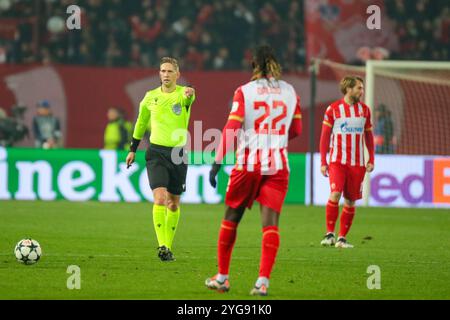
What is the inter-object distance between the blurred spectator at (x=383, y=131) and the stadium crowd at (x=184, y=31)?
2916 mm

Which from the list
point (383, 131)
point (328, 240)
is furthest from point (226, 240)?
point (383, 131)

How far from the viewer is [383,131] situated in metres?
21.9

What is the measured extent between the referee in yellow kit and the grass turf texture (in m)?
0.46

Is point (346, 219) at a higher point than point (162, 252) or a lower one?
higher

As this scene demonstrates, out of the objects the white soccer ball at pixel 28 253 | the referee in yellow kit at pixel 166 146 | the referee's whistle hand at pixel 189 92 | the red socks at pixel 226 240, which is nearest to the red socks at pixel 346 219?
the referee in yellow kit at pixel 166 146

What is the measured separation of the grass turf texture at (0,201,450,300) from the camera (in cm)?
904

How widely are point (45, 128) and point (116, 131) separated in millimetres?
1468

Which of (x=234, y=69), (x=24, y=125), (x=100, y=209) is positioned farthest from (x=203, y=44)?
(x=100, y=209)

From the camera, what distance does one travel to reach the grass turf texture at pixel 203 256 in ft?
29.7

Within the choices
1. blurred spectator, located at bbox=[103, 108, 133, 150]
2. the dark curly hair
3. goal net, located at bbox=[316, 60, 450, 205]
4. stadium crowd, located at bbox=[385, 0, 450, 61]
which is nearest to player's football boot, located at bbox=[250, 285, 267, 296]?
the dark curly hair

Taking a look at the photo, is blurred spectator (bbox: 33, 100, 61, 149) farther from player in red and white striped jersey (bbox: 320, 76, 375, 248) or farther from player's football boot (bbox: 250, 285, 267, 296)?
player's football boot (bbox: 250, 285, 267, 296)

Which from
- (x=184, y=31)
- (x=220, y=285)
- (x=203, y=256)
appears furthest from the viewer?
(x=184, y=31)

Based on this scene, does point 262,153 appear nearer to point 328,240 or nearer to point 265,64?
point 265,64
